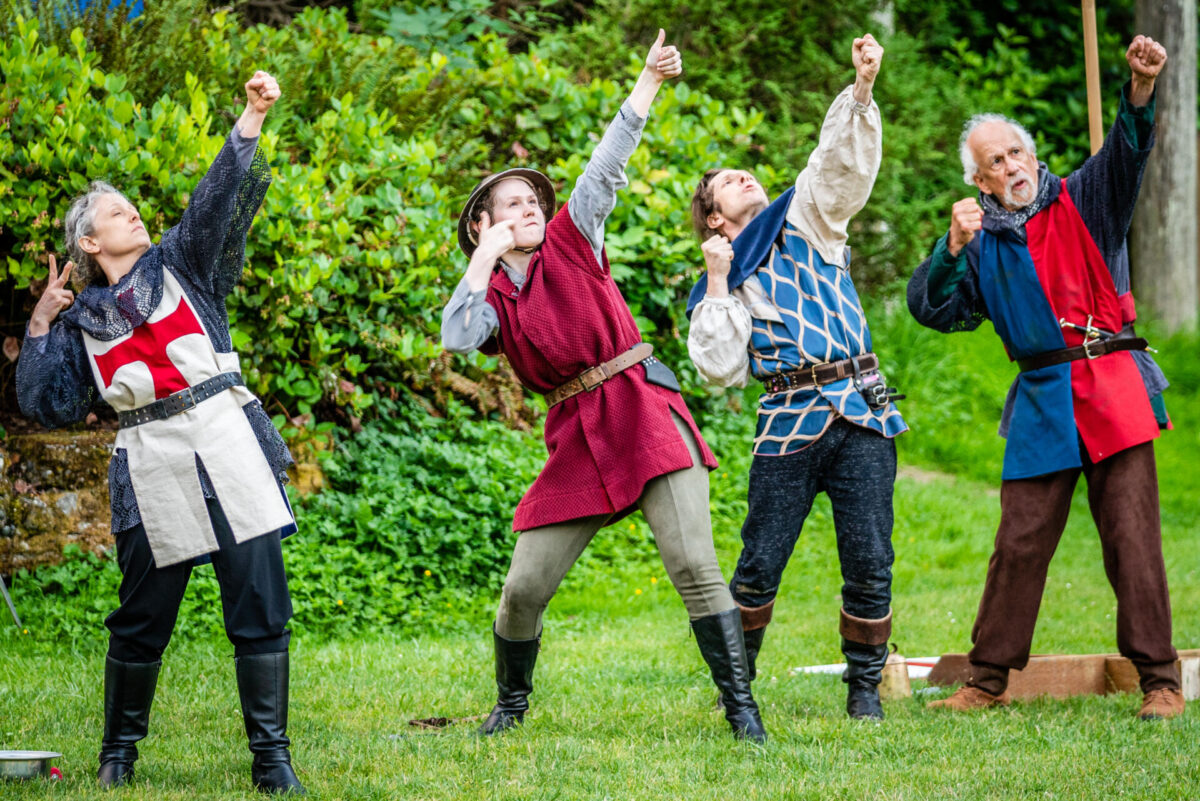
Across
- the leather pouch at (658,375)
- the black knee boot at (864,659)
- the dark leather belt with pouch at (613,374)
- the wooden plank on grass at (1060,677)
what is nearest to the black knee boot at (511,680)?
the dark leather belt with pouch at (613,374)

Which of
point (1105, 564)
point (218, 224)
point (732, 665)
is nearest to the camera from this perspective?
point (218, 224)

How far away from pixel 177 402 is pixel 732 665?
183 centimetres

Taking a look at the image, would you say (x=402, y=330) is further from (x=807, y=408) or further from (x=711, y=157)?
(x=807, y=408)

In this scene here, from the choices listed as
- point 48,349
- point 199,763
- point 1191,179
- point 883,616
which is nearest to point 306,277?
point 48,349

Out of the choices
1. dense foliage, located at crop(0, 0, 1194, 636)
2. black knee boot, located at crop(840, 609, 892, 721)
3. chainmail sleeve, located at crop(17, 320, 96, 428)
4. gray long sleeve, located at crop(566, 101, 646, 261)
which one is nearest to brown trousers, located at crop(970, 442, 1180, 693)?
black knee boot, located at crop(840, 609, 892, 721)

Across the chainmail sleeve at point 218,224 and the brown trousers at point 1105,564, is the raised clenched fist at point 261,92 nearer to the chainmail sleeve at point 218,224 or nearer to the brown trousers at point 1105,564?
the chainmail sleeve at point 218,224

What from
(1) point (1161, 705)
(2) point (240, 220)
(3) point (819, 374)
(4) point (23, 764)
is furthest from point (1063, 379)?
(4) point (23, 764)

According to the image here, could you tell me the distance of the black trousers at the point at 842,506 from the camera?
4082 mm

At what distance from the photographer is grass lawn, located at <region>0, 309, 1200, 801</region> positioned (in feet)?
11.3

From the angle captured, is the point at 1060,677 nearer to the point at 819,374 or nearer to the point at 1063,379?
the point at 1063,379

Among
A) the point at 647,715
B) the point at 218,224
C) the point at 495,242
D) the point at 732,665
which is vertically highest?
the point at 218,224

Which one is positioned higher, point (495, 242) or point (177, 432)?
point (495, 242)

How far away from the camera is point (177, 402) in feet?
11.4

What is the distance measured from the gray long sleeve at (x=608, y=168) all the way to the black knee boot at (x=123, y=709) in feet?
6.10
